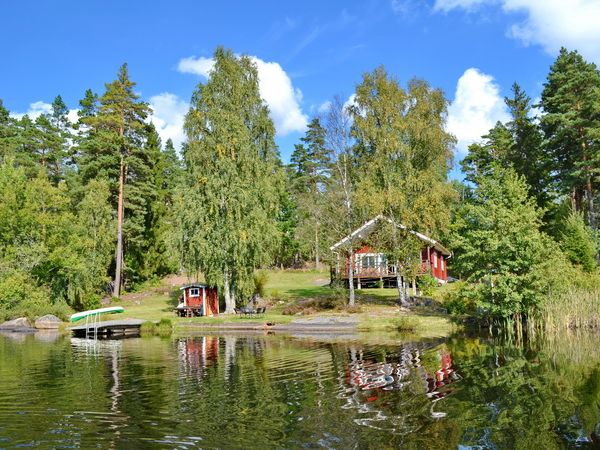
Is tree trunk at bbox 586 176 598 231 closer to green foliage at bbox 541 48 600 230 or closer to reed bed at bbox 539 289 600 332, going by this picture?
green foliage at bbox 541 48 600 230

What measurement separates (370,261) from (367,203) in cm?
1445

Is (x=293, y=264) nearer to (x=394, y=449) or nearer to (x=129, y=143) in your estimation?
(x=129, y=143)

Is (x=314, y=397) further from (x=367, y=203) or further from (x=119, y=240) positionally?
(x=119, y=240)

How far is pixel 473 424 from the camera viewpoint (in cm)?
1088

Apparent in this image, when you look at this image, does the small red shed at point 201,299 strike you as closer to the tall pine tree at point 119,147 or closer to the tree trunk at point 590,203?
the tall pine tree at point 119,147

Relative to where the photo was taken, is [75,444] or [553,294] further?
[553,294]

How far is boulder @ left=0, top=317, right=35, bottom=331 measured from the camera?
124 feet

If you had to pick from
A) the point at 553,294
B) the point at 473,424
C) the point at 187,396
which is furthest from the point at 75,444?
the point at 553,294

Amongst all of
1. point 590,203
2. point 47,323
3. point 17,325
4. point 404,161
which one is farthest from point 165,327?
point 590,203

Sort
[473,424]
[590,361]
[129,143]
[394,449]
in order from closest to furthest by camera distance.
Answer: [394,449] → [473,424] → [590,361] → [129,143]

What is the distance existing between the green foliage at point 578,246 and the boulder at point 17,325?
3781cm

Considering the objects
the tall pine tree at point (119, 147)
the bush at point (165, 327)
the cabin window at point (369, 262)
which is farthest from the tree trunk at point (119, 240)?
the cabin window at point (369, 262)

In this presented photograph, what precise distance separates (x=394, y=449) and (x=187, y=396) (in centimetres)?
709

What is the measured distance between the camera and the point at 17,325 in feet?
125
